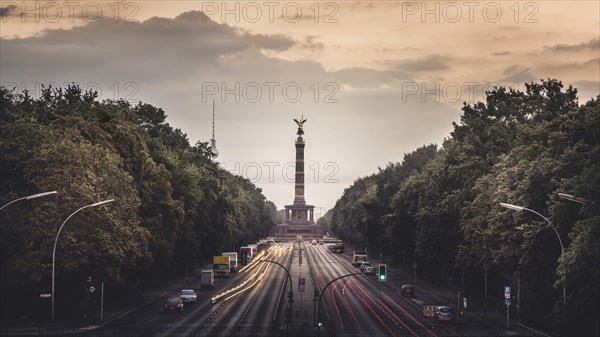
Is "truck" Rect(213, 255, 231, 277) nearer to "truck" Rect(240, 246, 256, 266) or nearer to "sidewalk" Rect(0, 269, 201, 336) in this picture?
"truck" Rect(240, 246, 256, 266)

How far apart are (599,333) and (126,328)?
3478 cm

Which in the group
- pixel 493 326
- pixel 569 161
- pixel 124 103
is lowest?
pixel 493 326

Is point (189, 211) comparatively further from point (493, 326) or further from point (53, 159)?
point (493, 326)

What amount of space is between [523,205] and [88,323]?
37202 mm

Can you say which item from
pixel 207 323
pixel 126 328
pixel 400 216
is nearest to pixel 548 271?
pixel 207 323

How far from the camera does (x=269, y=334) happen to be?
219ft

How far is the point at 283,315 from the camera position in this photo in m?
83.1

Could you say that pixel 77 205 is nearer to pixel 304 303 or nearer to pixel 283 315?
pixel 283 315

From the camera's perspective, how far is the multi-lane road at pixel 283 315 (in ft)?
226

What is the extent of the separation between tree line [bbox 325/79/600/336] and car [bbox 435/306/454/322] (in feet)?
20.3

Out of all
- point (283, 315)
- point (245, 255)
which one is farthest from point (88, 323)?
point (245, 255)

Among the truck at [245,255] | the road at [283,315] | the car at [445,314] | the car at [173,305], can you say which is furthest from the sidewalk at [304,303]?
the car at [173,305]

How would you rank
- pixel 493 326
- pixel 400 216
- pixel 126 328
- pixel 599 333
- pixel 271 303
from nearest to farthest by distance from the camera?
1. pixel 599 333
2. pixel 126 328
3. pixel 493 326
4. pixel 271 303
5. pixel 400 216

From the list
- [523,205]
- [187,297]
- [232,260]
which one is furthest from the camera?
[232,260]
